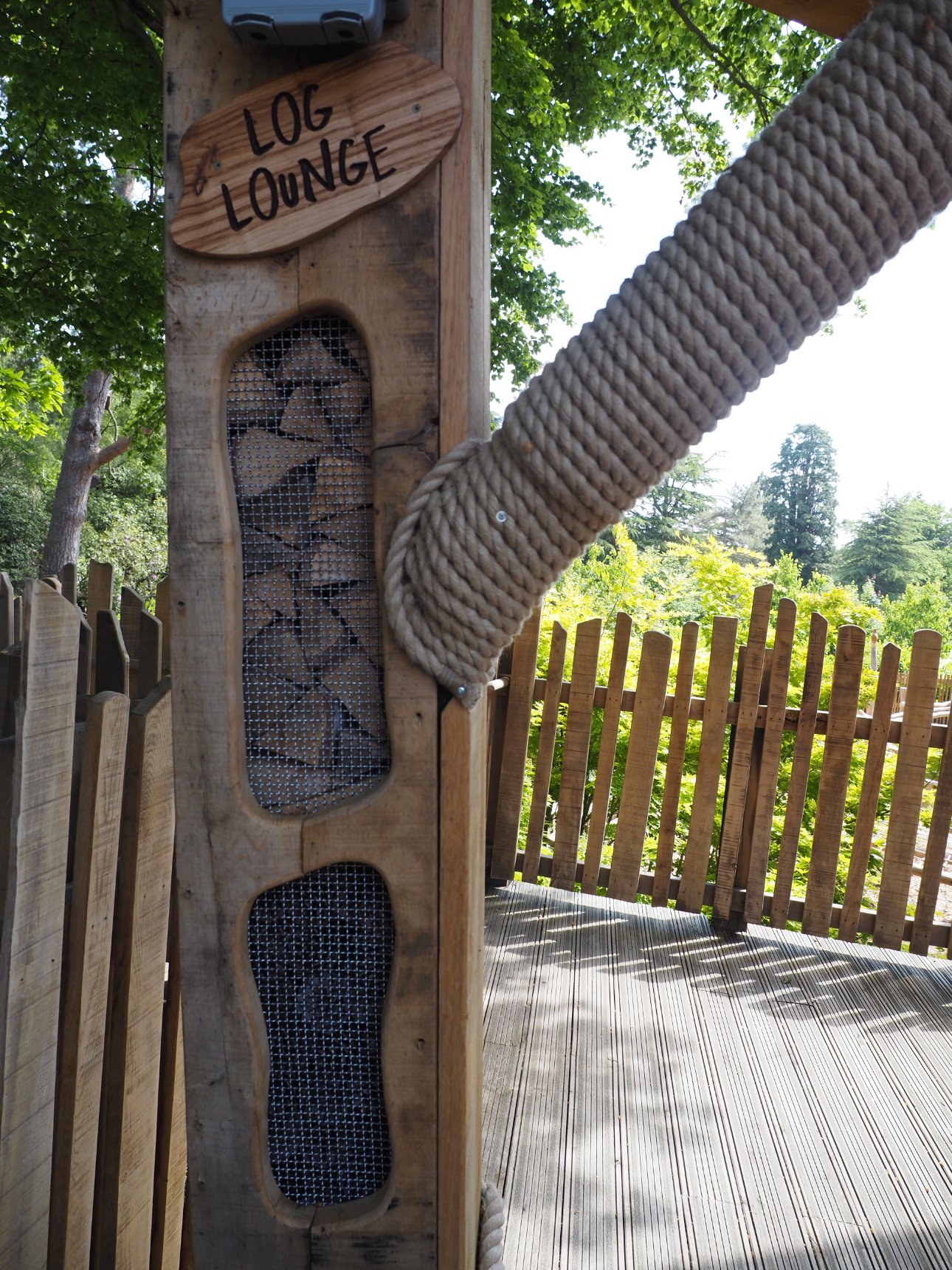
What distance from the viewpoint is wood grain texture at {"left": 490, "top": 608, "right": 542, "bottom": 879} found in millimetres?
4258

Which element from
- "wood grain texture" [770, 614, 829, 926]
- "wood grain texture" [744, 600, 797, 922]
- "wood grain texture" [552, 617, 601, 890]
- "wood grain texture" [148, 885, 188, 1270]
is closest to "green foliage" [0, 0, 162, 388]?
"wood grain texture" [552, 617, 601, 890]

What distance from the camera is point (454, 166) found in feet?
Result: 2.82

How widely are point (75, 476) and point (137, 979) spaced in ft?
39.5

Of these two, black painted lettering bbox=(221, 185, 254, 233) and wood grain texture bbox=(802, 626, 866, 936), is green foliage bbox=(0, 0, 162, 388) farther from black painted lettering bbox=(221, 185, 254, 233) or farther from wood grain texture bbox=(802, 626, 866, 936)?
black painted lettering bbox=(221, 185, 254, 233)

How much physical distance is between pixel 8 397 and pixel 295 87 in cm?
1057

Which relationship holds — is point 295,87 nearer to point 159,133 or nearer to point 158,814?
point 158,814

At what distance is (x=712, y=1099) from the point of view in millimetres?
2697

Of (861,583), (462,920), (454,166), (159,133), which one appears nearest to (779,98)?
(159,133)

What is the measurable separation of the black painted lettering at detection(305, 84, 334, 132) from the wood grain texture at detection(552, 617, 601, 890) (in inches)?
133

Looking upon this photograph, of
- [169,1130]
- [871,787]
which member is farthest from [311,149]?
[871,787]

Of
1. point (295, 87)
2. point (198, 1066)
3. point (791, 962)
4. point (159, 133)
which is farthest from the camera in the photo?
point (159, 133)

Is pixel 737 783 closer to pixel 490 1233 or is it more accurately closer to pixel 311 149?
pixel 490 1233

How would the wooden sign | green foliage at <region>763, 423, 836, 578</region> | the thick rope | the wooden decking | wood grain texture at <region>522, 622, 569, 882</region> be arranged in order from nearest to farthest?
the wooden sign, the thick rope, the wooden decking, wood grain texture at <region>522, 622, 569, 882</region>, green foliage at <region>763, 423, 836, 578</region>

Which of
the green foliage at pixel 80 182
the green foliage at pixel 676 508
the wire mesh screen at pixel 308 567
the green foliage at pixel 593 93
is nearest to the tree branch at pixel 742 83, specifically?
the green foliage at pixel 593 93
